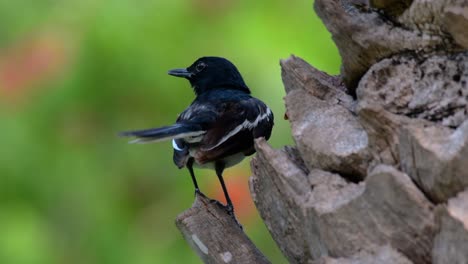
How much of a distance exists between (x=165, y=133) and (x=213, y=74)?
4.81ft

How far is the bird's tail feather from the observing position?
4141mm

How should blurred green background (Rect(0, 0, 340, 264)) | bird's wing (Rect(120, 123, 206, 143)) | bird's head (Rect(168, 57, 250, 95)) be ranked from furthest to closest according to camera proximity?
bird's head (Rect(168, 57, 250, 95))
blurred green background (Rect(0, 0, 340, 264))
bird's wing (Rect(120, 123, 206, 143))

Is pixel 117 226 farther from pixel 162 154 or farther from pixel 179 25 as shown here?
pixel 179 25

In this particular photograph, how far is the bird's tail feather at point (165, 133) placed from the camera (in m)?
4.14

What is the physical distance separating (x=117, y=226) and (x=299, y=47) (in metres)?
1.41

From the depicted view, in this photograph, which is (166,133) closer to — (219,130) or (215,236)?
(219,130)

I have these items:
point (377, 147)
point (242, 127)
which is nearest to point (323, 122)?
point (377, 147)

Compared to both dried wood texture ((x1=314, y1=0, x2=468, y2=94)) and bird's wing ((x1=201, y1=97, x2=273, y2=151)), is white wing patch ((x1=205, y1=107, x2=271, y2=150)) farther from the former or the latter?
dried wood texture ((x1=314, y1=0, x2=468, y2=94))

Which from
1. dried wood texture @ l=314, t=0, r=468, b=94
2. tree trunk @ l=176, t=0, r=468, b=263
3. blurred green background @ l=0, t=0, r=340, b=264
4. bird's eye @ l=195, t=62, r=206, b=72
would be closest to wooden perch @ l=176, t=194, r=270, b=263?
tree trunk @ l=176, t=0, r=468, b=263

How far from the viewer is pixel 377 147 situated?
9.45ft

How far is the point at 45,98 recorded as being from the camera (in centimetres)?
581

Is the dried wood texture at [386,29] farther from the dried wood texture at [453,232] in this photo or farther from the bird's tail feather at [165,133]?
the bird's tail feather at [165,133]

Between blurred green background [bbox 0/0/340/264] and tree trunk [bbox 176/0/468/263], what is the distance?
2.31 meters

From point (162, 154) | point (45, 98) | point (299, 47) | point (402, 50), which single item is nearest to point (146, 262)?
point (162, 154)
